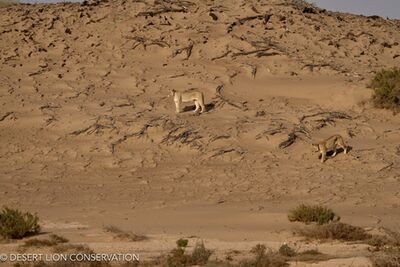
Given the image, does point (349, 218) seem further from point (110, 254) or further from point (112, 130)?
point (112, 130)

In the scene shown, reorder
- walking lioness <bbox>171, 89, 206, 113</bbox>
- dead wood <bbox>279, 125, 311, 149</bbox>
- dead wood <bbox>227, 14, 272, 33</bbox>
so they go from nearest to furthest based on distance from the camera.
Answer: dead wood <bbox>279, 125, 311, 149</bbox>, walking lioness <bbox>171, 89, 206, 113</bbox>, dead wood <bbox>227, 14, 272, 33</bbox>

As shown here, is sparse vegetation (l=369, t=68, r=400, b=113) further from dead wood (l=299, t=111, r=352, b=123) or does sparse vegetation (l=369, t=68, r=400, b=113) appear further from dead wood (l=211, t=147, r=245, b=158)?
dead wood (l=211, t=147, r=245, b=158)

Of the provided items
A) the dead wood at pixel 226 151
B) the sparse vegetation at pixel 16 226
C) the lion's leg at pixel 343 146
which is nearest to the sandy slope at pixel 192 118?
the dead wood at pixel 226 151

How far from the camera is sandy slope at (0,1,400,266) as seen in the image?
14.8m

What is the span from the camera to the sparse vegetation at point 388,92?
20344mm

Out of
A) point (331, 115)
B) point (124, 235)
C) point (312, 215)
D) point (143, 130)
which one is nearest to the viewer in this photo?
point (124, 235)

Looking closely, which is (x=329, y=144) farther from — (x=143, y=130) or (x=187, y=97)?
(x=143, y=130)

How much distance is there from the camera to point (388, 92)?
2039 centimetres

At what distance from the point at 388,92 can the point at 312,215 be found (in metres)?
8.84

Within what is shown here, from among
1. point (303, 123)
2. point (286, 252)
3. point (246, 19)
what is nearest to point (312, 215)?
point (286, 252)

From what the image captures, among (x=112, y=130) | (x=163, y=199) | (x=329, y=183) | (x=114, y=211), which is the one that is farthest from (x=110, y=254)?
(x=112, y=130)

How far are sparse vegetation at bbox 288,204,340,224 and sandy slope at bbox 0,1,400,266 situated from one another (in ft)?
0.99

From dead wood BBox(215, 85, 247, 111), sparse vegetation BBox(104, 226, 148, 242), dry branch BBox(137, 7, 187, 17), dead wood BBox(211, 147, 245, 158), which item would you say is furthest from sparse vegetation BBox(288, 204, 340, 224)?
dry branch BBox(137, 7, 187, 17)

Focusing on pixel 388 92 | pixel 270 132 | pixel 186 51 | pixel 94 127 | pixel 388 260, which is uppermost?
pixel 186 51
